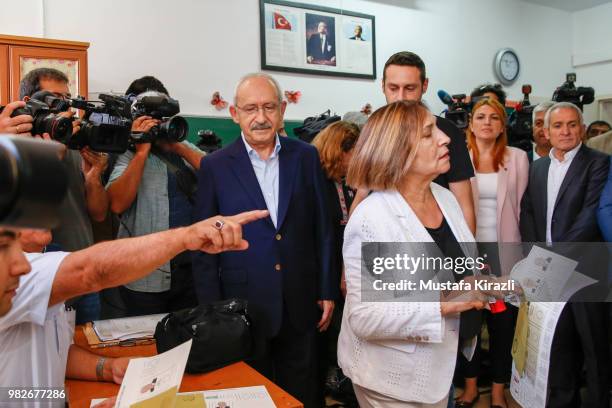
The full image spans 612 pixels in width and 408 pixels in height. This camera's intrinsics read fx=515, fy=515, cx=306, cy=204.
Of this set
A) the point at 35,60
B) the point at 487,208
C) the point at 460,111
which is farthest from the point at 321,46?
the point at 487,208

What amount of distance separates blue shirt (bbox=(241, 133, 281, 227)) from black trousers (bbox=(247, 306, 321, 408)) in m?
0.44

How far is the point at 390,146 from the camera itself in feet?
5.11

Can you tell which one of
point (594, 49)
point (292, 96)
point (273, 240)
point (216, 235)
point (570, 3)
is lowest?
point (273, 240)

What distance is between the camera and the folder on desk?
170 cm

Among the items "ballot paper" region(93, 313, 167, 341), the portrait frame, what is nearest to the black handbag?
"ballot paper" region(93, 313, 167, 341)

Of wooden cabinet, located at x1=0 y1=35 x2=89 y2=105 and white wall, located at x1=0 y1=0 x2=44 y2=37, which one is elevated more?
white wall, located at x1=0 y1=0 x2=44 y2=37

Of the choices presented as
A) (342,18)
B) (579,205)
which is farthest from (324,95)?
(579,205)

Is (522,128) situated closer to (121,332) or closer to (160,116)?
(160,116)

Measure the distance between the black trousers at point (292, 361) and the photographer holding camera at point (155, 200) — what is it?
52 cm

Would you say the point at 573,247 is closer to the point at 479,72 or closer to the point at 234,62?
the point at 234,62

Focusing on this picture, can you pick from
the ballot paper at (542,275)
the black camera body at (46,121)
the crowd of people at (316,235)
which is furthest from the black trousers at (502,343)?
the black camera body at (46,121)

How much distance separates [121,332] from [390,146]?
1.10 meters

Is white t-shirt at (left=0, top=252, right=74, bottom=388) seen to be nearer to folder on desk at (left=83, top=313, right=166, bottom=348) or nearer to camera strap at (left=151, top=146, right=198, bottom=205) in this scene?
folder on desk at (left=83, top=313, right=166, bottom=348)

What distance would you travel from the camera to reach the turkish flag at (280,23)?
4527mm
